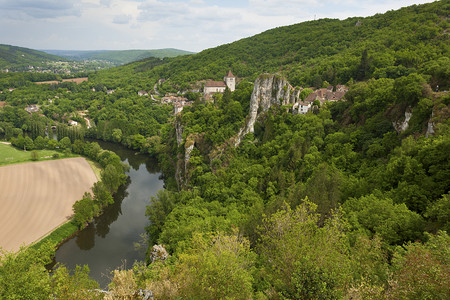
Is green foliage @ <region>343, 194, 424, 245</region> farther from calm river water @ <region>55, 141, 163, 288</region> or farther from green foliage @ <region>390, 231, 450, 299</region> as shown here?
calm river water @ <region>55, 141, 163, 288</region>

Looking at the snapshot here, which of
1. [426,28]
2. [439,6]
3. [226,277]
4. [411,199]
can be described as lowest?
[226,277]

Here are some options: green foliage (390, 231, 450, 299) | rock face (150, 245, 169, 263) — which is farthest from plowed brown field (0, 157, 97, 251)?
green foliage (390, 231, 450, 299)

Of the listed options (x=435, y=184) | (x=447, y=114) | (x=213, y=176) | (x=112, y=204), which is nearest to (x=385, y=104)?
(x=447, y=114)

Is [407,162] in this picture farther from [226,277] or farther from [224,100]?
[224,100]

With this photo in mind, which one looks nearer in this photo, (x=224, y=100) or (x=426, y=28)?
(x=224, y=100)

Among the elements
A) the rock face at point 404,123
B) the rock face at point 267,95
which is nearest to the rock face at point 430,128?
the rock face at point 404,123

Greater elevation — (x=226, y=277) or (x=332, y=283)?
(x=332, y=283)
